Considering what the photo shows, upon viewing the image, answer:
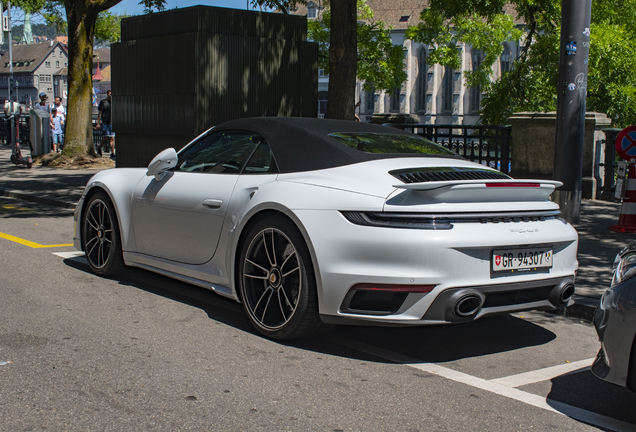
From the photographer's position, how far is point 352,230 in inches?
159

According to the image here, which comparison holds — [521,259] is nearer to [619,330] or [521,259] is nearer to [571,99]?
[619,330]

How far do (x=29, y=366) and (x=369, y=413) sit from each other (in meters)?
1.91

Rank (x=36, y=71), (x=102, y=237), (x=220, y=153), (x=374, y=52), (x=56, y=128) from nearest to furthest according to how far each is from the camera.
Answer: (x=220, y=153)
(x=102, y=237)
(x=56, y=128)
(x=374, y=52)
(x=36, y=71)

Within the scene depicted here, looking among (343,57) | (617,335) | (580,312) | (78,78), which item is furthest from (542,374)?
(78,78)

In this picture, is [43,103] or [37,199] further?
[43,103]

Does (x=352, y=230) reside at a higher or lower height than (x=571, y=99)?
lower

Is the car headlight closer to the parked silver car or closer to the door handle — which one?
the parked silver car

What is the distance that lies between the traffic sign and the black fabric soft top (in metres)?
4.80

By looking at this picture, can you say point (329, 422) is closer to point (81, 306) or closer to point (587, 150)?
point (81, 306)

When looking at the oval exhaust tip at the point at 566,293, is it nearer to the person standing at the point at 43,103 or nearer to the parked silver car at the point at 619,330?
the parked silver car at the point at 619,330

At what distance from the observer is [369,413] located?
339 centimetres

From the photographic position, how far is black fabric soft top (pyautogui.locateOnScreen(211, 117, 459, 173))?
4660 mm

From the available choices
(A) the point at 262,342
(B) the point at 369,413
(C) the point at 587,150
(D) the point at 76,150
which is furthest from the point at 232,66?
(B) the point at 369,413

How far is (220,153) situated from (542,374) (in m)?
2.74
